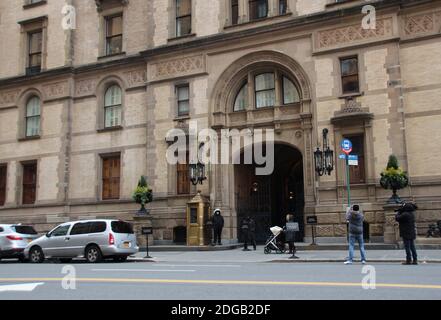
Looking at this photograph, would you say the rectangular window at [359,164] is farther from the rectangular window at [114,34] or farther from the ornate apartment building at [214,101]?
the rectangular window at [114,34]

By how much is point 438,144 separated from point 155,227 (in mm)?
14384

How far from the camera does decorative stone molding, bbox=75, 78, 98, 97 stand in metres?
30.9

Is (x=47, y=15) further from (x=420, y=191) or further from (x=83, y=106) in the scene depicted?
(x=420, y=191)

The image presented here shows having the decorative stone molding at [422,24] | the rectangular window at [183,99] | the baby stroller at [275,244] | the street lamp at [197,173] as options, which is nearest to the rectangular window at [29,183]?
the rectangular window at [183,99]

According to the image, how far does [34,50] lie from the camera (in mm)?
33594

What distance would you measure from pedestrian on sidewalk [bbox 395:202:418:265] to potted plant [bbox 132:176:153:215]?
14074 millimetres

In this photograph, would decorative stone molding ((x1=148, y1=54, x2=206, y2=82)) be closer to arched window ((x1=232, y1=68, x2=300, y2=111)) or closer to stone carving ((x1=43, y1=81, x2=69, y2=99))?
arched window ((x1=232, y1=68, x2=300, y2=111))

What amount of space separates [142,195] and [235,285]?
54.2ft

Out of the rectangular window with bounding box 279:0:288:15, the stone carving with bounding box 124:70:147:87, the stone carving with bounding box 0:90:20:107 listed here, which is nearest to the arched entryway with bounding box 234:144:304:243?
the rectangular window with bounding box 279:0:288:15

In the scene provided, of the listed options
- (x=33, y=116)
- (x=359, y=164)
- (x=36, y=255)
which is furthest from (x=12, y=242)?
(x=359, y=164)

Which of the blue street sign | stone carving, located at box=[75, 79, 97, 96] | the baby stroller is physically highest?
stone carving, located at box=[75, 79, 97, 96]

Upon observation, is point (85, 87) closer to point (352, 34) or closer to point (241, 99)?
point (241, 99)

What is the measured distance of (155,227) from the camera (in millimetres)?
26969

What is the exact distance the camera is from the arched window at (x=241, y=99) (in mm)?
26875
